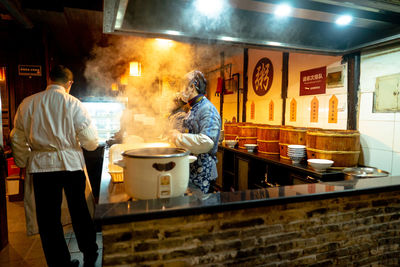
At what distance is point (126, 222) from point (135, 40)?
18.1 ft

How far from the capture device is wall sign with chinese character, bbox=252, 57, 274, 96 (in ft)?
18.8

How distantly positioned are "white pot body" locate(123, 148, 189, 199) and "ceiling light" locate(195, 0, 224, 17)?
58.9 inches

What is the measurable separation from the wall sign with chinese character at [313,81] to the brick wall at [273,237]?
249cm

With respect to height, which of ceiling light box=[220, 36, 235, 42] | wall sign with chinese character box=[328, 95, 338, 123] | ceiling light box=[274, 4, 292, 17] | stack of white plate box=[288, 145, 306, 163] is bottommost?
stack of white plate box=[288, 145, 306, 163]

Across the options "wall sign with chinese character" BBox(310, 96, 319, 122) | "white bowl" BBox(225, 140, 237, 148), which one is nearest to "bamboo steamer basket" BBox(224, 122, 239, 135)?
"white bowl" BBox(225, 140, 237, 148)

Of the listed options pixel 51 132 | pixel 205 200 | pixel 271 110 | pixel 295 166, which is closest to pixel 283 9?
pixel 205 200

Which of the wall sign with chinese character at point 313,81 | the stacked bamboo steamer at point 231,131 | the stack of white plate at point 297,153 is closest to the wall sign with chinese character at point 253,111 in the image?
the stacked bamboo steamer at point 231,131

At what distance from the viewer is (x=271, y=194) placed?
2.00 metres

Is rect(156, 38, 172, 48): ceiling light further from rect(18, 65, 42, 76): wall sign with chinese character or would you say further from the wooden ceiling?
rect(18, 65, 42, 76): wall sign with chinese character

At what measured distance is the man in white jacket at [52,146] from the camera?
9.14 ft

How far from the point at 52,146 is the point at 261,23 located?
8.98 feet

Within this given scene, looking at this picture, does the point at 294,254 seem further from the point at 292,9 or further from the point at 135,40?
the point at 135,40

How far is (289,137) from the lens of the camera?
418 centimetres

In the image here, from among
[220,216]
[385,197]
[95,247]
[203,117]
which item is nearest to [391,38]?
[385,197]
